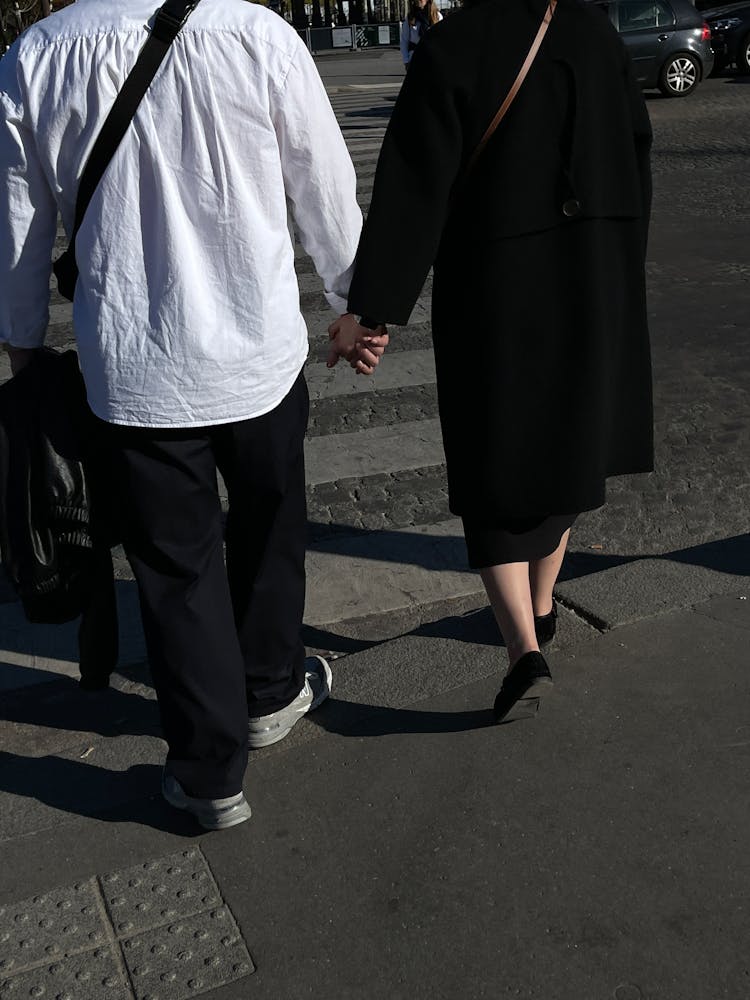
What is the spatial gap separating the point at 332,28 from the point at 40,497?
51255mm

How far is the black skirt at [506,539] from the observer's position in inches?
116

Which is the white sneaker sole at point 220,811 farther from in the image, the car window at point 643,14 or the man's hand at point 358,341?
the car window at point 643,14

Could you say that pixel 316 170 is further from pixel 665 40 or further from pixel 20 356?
pixel 665 40

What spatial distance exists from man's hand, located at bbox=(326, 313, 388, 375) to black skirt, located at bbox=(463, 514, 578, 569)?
464 millimetres

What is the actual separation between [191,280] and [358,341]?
20.1 inches

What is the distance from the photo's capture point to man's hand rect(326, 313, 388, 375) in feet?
8.87

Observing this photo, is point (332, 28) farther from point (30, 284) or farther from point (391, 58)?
point (30, 284)

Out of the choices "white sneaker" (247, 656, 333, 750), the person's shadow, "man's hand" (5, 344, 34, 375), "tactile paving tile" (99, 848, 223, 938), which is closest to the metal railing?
"white sneaker" (247, 656, 333, 750)

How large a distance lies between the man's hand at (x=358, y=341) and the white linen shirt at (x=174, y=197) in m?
0.26

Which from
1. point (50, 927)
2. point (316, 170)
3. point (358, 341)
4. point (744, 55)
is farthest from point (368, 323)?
point (744, 55)

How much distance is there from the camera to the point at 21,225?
7.69ft

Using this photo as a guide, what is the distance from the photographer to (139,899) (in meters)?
2.48

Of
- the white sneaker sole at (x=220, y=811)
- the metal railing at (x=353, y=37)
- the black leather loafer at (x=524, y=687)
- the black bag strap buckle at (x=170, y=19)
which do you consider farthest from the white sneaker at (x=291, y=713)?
the metal railing at (x=353, y=37)

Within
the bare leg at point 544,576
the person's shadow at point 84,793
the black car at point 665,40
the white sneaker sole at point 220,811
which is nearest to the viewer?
the white sneaker sole at point 220,811
